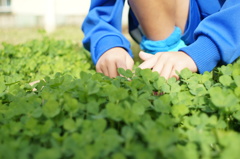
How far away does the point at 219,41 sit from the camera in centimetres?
175

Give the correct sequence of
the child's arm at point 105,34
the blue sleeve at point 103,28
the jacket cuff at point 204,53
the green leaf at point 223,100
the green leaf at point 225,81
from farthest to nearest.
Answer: the blue sleeve at point 103,28 → the child's arm at point 105,34 → the jacket cuff at point 204,53 → the green leaf at point 225,81 → the green leaf at point 223,100

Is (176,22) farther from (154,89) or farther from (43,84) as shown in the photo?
(43,84)

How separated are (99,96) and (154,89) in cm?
31

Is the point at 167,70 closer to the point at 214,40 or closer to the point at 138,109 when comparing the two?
the point at 214,40

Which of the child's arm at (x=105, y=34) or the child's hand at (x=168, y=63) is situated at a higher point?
the child's hand at (x=168, y=63)

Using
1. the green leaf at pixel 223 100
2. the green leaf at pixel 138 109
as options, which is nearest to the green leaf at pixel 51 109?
the green leaf at pixel 138 109

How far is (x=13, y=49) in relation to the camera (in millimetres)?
2615

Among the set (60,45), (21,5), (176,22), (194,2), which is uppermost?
(194,2)

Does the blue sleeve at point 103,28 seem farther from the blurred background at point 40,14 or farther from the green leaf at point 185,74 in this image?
the blurred background at point 40,14

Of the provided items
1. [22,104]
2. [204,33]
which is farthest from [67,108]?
[204,33]

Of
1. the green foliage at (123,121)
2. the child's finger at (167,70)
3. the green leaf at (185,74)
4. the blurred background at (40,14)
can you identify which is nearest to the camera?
the green foliage at (123,121)

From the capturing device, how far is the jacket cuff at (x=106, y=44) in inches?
78.5

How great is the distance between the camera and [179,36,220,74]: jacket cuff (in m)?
1.69

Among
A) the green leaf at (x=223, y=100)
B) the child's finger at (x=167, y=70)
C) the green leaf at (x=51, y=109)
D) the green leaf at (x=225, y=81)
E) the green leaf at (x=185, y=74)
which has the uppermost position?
the green leaf at (x=223, y=100)
